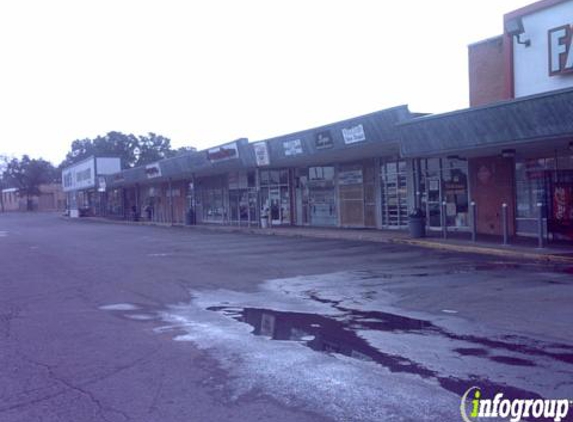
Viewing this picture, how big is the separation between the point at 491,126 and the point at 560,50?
3.79 meters

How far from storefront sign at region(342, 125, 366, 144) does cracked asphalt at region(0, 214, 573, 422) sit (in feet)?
13.7

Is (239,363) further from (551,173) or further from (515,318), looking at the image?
(551,173)

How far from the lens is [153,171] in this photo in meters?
48.4

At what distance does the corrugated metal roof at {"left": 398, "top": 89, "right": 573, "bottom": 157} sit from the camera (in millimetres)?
16531

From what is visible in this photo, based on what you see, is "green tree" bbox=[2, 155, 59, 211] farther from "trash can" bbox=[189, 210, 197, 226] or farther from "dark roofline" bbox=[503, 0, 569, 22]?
"dark roofline" bbox=[503, 0, 569, 22]

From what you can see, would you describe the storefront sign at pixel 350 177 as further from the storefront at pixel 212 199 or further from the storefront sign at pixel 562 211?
the storefront at pixel 212 199

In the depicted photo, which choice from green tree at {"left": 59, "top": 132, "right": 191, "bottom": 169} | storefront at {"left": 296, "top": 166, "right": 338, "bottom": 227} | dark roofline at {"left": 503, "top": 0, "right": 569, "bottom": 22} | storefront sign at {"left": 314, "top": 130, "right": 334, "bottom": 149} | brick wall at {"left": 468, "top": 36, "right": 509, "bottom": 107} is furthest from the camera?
green tree at {"left": 59, "top": 132, "right": 191, "bottom": 169}

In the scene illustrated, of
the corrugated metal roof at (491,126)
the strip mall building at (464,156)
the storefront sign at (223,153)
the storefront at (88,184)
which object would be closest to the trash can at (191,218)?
the storefront sign at (223,153)

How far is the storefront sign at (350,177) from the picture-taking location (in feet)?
99.7

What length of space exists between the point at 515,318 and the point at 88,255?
56.1 ft

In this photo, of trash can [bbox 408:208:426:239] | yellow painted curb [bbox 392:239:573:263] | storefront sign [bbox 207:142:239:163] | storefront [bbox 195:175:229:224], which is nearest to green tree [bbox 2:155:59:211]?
storefront [bbox 195:175:229:224]

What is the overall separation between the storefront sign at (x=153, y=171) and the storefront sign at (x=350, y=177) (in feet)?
62.7

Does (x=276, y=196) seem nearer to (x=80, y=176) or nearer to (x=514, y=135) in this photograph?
(x=514, y=135)

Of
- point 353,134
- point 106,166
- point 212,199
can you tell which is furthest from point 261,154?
point 106,166
